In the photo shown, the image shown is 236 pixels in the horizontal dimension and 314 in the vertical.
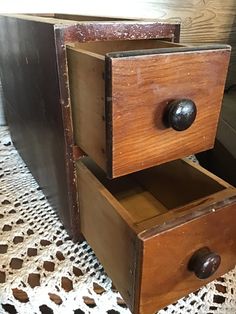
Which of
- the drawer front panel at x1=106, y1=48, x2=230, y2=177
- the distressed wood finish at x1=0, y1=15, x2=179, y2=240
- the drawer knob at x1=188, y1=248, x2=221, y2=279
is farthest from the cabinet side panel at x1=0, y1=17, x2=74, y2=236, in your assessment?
the drawer knob at x1=188, y1=248, x2=221, y2=279

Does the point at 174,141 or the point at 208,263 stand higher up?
the point at 174,141

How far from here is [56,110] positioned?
496 mm

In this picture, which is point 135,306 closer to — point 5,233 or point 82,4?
point 5,233

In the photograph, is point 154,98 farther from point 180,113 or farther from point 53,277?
point 53,277

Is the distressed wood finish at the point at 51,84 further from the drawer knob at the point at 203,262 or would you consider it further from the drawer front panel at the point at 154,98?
the drawer knob at the point at 203,262

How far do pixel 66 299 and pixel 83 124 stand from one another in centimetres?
26

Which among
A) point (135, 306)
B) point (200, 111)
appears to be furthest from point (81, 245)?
point (200, 111)

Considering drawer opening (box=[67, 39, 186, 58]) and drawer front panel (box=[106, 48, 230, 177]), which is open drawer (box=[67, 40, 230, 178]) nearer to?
drawer front panel (box=[106, 48, 230, 177])

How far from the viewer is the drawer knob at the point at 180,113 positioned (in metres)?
0.41

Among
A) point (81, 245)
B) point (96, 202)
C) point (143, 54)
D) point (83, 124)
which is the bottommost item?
point (81, 245)

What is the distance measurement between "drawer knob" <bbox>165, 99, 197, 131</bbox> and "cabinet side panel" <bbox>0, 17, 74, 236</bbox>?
173 mm

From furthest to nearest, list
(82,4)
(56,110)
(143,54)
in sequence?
(82,4)
(56,110)
(143,54)

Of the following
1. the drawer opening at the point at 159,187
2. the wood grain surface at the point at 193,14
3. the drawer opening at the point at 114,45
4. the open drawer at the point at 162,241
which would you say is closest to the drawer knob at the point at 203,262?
the open drawer at the point at 162,241

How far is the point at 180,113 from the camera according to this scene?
1.34 ft
